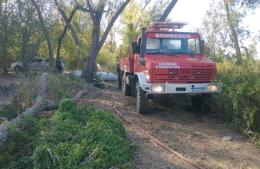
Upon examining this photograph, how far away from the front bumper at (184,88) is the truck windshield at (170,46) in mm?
1586

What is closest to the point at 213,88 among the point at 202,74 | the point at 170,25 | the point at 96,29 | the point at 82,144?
the point at 202,74

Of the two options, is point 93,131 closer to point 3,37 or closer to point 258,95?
point 258,95

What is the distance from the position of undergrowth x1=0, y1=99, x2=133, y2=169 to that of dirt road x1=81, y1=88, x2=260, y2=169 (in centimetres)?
Result: 57

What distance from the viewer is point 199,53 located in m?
12.7

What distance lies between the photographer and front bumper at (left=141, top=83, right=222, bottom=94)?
11070 mm

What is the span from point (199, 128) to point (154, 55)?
113 inches

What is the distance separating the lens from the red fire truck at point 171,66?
36.6ft

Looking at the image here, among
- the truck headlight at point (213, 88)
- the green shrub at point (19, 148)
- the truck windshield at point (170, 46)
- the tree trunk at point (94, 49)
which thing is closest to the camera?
the green shrub at point (19, 148)

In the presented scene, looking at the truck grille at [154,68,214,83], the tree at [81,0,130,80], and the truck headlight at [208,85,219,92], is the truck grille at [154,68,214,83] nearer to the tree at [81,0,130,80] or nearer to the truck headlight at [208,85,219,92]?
the truck headlight at [208,85,219,92]

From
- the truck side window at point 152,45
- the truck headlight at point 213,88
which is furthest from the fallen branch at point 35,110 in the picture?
the truck headlight at point 213,88

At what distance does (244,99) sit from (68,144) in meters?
4.25

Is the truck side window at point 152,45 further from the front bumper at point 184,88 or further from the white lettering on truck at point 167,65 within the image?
the front bumper at point 184,88

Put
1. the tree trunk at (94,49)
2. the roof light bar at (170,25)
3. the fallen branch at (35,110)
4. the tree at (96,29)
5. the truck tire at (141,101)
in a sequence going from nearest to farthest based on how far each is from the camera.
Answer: the fallen branch at (35,110) < the truck tire at (141,101) < the roof light bar at (170,25) < the tree at (96,29) < the tree trunk at (94,49)

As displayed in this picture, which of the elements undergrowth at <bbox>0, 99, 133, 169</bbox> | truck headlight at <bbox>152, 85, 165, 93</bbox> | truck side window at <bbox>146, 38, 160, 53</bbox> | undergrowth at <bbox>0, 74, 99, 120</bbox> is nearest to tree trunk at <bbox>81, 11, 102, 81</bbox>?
undergrowth at <bbox>0, 74, 99, 120</bbox>
